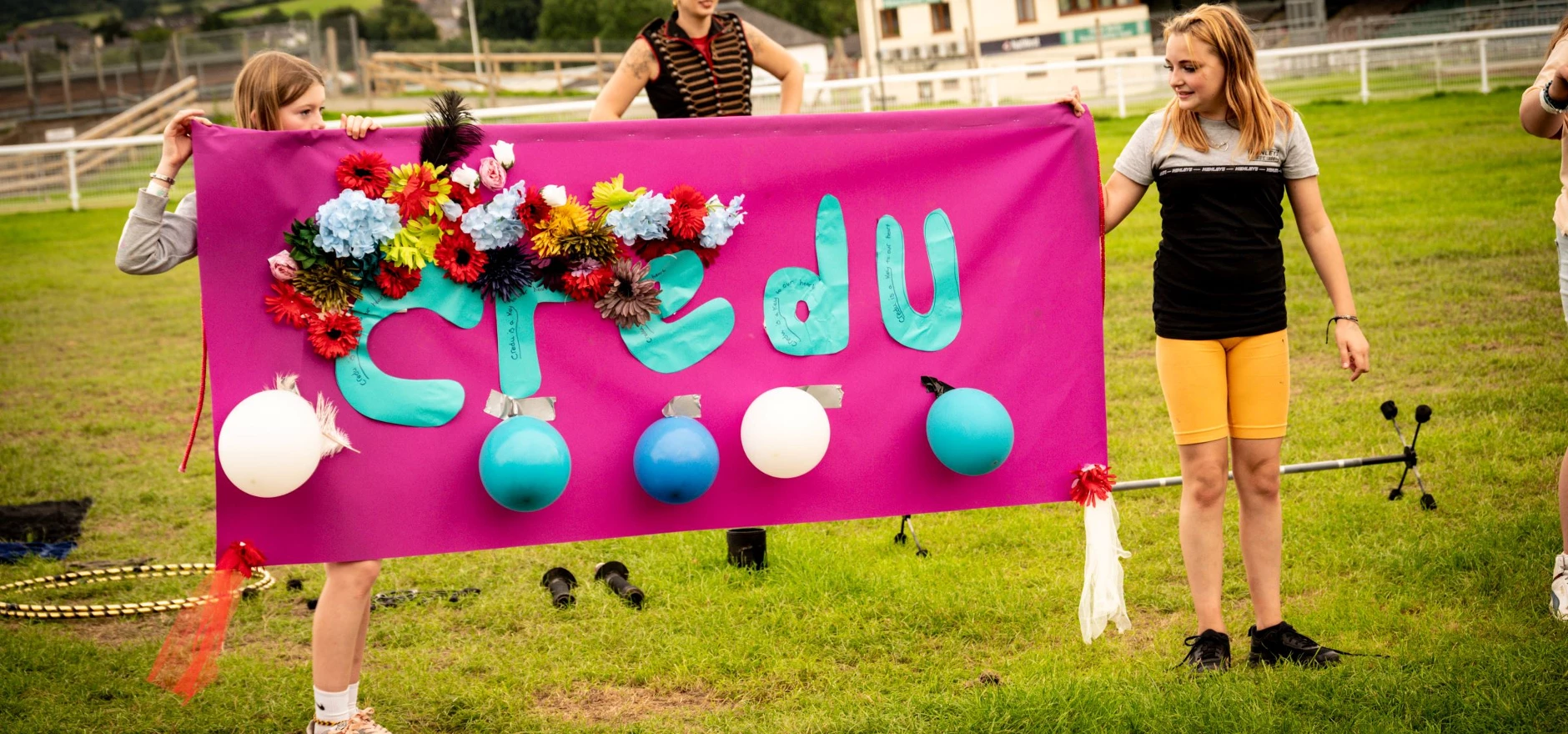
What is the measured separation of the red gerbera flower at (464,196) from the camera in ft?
11.8

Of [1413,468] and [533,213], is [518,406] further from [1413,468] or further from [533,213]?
→ [1413,468]

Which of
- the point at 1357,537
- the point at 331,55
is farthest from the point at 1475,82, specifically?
the point at 331,55

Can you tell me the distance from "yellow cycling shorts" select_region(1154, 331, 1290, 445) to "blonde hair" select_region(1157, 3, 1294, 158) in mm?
571

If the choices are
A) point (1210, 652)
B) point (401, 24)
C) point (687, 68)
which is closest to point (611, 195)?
point (687, 68)

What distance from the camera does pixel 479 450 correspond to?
12.0 ft

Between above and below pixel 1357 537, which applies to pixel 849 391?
above

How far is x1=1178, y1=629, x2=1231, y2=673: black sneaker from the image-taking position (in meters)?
3.80

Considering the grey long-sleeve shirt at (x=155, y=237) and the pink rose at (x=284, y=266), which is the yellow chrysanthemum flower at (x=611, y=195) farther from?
the grey long-sleeve shirt at (x=155, y=237)

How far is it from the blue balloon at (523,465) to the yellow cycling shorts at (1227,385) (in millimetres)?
1826

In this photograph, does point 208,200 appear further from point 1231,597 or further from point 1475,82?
point 1475,82

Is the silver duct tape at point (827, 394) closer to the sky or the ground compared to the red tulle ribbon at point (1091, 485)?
closer to the sky

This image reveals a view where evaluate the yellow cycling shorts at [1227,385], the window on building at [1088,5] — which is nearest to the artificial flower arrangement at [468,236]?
the yellow cycling shorts at [1227,385]

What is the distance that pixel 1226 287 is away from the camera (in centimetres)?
373

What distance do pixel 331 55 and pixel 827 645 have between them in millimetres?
33344
